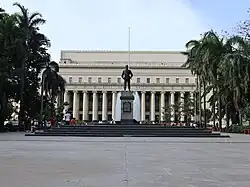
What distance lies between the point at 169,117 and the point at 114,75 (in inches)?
1049

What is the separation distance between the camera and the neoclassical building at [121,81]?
119 m

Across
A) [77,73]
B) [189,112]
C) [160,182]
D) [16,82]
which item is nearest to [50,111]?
[16,82]

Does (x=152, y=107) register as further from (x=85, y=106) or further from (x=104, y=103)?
(x=85, y=106)

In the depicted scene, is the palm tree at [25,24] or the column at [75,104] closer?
the palm tree at [25,24]

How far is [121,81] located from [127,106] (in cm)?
8279

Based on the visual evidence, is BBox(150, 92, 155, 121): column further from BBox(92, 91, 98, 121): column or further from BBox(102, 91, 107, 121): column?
BBox(92, 91, 98, 121): column

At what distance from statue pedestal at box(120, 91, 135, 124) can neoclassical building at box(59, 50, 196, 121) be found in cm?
7875

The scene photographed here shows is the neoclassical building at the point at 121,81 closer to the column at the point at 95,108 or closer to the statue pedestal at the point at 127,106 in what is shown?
the column at the point at 95,108

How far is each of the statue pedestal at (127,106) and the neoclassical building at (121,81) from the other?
78754 millimetres

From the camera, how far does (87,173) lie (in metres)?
9.25

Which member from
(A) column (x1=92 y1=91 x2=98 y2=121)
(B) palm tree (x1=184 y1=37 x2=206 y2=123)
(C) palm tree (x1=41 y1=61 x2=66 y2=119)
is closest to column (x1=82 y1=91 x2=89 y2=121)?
(A) column (x1=92 y1=91 x2=98 y2=121)

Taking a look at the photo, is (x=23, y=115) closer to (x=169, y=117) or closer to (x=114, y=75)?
(x=169, y=117)

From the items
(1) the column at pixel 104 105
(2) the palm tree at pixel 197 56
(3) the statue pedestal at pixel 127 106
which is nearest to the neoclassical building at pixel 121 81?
(1) the column at pixel 104 105

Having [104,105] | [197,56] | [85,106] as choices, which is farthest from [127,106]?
[85,106]
